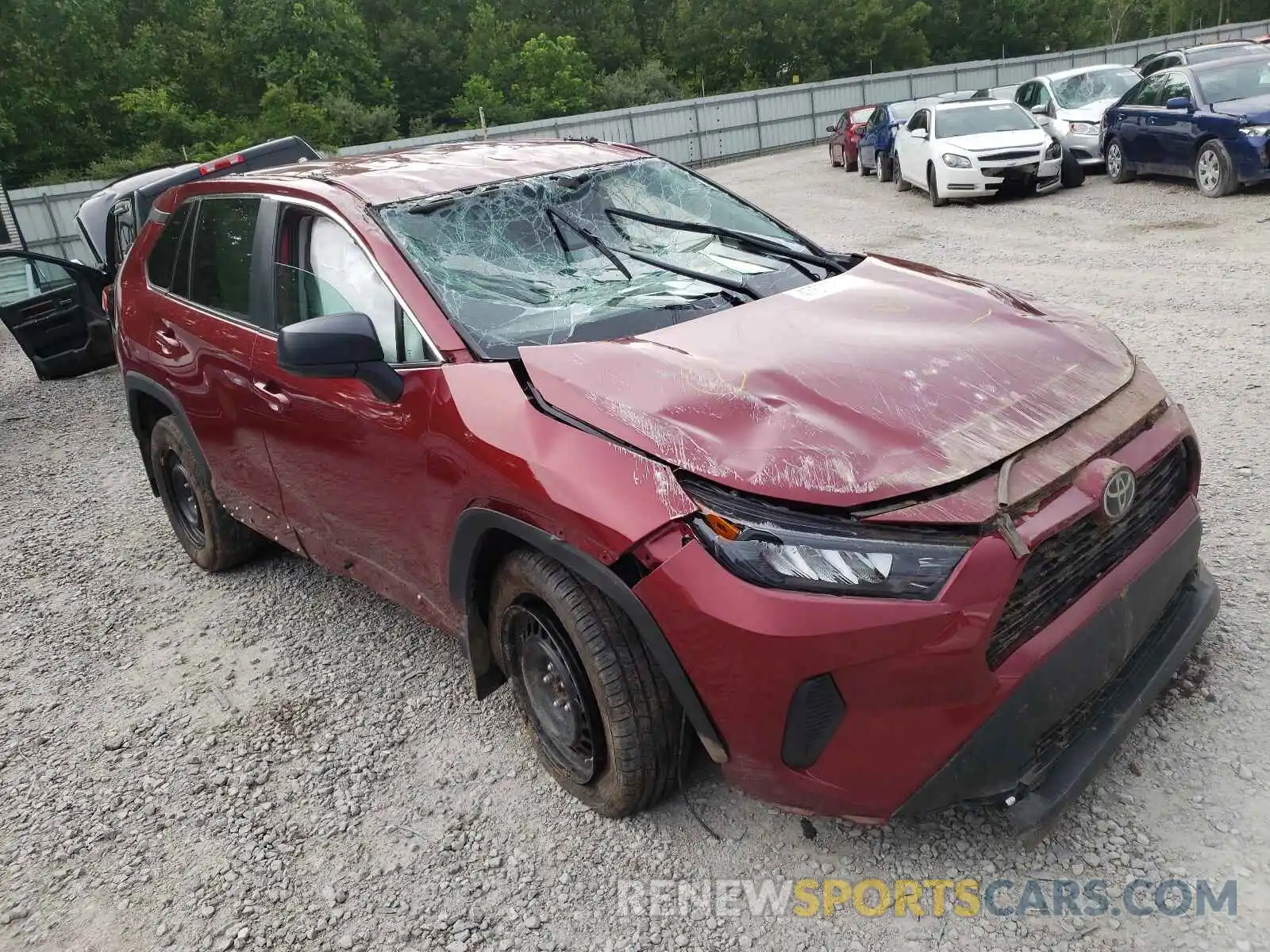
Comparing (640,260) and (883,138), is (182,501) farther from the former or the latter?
(883,138)

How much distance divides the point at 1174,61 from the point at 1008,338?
1874 cm

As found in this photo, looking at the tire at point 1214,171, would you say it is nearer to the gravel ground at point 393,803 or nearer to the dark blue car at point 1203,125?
the dark blue car at point 1203,125

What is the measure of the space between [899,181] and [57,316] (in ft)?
42.2

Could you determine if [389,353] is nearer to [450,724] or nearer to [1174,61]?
[450,724]

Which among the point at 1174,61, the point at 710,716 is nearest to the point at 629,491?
the point at 710,716

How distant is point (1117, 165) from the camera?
511 inches


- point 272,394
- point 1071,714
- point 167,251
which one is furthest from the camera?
point 167,251

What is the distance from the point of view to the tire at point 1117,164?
12711 mm

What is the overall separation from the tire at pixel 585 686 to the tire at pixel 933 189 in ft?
41.3

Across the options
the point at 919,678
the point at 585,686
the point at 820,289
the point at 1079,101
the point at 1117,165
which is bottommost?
the point at 1117,165

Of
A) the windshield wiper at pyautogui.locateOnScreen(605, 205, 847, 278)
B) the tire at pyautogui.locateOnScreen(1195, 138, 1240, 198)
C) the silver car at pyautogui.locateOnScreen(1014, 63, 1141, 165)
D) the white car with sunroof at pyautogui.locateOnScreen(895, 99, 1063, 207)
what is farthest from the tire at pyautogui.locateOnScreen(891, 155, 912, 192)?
the windshield wiper at pyautogui.locateOnScreen(605, 205, 847, 278)

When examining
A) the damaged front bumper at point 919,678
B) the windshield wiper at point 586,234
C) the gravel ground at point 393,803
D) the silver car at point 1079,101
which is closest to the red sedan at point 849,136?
the silver car at point 1079,101

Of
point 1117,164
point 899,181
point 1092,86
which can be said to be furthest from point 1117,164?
point 899,181

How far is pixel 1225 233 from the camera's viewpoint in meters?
9.30
